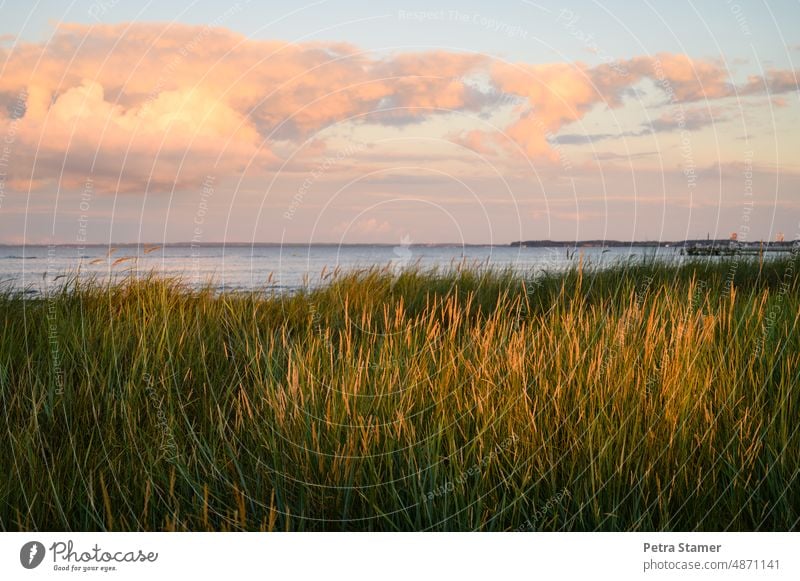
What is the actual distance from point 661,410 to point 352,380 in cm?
149

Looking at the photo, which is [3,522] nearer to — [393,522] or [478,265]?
[393,522]

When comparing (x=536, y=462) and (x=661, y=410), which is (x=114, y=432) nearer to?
(x=536, y=462)

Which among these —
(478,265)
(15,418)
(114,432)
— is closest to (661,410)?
(114,432)

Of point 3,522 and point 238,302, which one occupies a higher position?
point 238,302

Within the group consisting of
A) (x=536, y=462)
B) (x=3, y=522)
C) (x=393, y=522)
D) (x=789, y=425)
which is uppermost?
(x=789, y=425)
